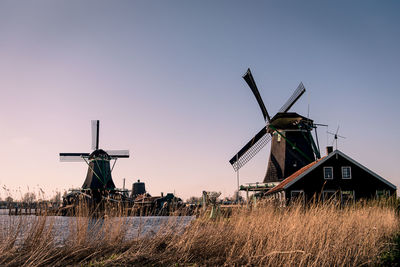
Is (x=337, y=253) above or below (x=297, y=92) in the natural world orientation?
below

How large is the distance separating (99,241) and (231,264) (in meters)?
2.84

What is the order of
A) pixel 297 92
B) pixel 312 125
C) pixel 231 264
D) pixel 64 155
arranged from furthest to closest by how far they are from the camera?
pixel 64 155, pixel 297 92, pixel 312 125, pixel 231 264

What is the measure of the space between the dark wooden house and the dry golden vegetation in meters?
16.8

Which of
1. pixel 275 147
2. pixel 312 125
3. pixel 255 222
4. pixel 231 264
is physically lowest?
pixel 231 264

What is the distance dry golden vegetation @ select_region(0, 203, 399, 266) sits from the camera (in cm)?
623

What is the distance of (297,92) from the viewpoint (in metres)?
32.9

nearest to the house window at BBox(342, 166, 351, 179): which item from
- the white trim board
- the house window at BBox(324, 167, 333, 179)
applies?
the white trim board

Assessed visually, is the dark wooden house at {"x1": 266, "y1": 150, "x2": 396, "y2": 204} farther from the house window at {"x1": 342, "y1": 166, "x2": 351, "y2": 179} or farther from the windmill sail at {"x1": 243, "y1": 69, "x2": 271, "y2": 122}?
the windmill sail at {"x1": 243, "y1": 69, "x2": 271, "y2": 122}

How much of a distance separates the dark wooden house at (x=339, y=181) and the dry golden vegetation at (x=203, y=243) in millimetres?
16836

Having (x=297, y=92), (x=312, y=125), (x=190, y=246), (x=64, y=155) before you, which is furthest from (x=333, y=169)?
(x=64, y=155)

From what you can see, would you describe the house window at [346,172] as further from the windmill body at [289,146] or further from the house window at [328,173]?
the windmill body at [289,146]

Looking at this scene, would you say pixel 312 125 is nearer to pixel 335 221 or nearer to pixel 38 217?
pixel 335 221

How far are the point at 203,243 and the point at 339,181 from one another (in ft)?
66.1

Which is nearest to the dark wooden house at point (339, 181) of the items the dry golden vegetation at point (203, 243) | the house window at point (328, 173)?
the house window at point (328, 173)
